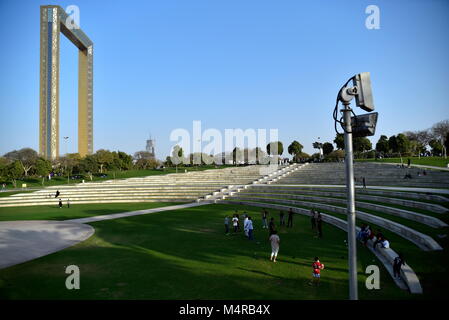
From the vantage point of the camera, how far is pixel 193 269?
10039 millimetres

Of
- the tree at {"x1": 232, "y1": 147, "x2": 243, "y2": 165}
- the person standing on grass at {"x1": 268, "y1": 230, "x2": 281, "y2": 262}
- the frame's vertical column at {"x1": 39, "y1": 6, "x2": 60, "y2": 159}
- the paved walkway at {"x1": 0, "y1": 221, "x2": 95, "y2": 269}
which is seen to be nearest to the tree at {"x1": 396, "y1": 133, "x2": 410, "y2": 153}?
the tree at {"x1": 232, "y1": 147, "x2": 243, "y2": 165}

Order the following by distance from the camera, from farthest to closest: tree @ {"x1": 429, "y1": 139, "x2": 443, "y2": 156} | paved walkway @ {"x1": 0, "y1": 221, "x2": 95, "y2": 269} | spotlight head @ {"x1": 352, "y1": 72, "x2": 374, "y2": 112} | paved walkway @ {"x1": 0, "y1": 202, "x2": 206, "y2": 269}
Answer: tree @ {"x1": 429, "y1": 139, "x2": 443, "y2": 156} → paved walkway @ {"x1": 0, "y1": 202, "x2": 206, "y2": 269} → paved walkway @ {"x1": 0, "y1": 221, "x2": 95, "y2": 269} → spotlight head @ {"x1": 352, "y1": 72, "x2": 374, "y2": 112}

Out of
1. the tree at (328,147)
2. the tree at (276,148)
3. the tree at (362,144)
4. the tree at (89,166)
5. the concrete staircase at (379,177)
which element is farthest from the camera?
the tree at (276,148)

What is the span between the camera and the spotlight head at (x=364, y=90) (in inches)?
195

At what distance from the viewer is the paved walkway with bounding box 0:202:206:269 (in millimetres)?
12438

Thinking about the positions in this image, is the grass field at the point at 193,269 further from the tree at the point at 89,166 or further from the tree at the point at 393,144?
the tree at the point at 393,144

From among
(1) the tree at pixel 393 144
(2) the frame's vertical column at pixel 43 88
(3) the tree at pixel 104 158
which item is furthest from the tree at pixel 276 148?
(2) the frame's vertical column at pixel 43 88

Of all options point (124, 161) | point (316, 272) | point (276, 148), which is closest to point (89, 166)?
point (124, 161)

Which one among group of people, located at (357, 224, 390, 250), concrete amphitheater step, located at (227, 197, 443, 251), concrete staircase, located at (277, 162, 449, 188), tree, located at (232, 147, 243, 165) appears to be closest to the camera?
concrete amphitheater step, located at (227, 197, 443, 251)

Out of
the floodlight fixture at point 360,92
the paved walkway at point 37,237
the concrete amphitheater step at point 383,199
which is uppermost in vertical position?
the floodlight fixture at point 360,92

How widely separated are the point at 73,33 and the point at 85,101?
106 feet

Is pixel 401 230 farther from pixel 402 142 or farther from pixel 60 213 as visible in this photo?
pixel 402 142

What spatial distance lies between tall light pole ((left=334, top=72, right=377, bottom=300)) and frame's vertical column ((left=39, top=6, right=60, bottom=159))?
13028cm

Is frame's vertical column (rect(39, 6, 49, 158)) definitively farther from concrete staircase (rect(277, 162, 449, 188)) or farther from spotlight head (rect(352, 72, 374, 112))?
spotlight head (rect(352, 72, 374, 112))
